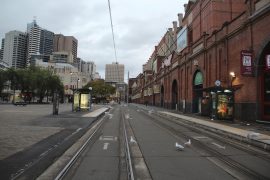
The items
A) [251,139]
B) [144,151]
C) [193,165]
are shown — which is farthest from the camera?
[251,139]

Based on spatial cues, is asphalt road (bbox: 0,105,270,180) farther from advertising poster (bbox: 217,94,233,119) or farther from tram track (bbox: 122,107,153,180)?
advertising poster (bbox: 217,94,233,119)

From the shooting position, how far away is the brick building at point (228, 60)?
23438 mm

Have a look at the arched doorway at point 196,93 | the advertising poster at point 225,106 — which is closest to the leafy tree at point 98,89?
the arched doorway at point 196,93

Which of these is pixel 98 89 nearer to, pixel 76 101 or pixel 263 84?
pixel 76 101

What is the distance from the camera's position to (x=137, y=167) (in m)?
8.88

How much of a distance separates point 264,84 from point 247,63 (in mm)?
1940

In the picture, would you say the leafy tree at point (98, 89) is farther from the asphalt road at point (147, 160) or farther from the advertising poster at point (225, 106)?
the asphalt road at point (147, 160)

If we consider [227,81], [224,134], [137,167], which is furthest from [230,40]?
[137,167]

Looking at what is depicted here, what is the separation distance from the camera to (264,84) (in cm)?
2341

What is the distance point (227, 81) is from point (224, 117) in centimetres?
543

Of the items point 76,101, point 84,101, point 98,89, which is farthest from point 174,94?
point 98,89

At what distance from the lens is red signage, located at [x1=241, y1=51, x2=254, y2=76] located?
23828 millimetres

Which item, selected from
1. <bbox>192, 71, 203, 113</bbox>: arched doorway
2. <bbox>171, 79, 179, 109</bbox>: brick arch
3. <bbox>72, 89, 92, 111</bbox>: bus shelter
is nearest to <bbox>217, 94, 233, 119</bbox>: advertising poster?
<bbox>192, 71, 203, 113</bbox>: arched doorway

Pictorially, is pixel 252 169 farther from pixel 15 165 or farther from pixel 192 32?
pixel 192 32
